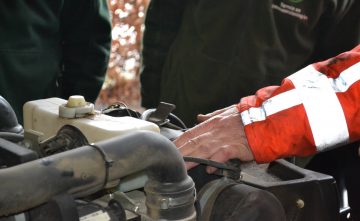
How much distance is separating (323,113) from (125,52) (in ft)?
11.3

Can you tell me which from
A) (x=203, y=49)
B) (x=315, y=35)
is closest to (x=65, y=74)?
(x=203, y=49)

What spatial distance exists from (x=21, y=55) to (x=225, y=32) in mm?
829

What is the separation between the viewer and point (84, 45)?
250cm

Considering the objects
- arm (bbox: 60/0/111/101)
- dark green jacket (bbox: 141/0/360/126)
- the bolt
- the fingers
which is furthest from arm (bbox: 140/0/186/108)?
the bolt

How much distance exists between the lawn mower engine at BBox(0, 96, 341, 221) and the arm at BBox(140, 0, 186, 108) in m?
1.26

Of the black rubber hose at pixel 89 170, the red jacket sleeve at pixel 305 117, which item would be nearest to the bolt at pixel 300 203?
the red jacket sleeve at pixel 305 117

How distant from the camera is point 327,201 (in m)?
1.06

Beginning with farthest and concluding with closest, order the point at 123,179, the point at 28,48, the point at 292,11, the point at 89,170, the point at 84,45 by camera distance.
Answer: the point at 84,45, the point at 28,48, the point at 292,11, the point at 123,179, the point at 89,170

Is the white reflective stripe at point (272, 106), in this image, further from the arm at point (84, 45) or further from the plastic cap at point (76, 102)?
the arm at point (84, 45)

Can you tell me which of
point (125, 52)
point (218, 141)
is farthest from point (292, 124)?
point (125, 52)

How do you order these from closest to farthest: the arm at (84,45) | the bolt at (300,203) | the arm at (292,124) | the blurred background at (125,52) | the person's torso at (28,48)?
the bolt at (300,203)
the arm at (292,124)
the person's torso at (28,48)
the arm at (84,45)
the blurred background at (125,52)

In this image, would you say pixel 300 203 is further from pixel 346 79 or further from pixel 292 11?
pixel 292 11

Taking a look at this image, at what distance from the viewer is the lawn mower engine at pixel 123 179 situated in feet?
2.46

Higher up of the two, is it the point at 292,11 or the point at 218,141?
the point at 292,11
